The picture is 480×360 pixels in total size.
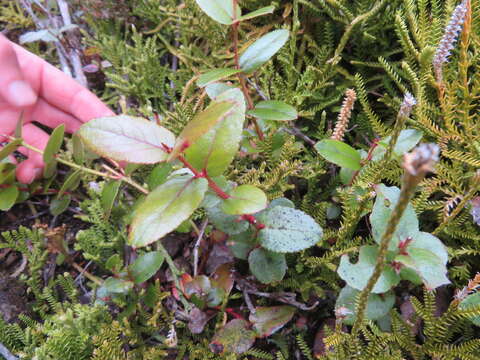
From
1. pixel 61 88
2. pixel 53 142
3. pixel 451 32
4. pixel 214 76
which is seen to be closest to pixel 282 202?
pixel 214 76

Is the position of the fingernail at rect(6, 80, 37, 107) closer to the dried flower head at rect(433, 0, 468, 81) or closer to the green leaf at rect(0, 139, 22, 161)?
the green leaf at rect(0, 139, 22, 161)

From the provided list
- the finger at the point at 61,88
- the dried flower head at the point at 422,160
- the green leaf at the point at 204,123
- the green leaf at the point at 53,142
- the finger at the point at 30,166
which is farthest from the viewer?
the finger at the point at 61,88

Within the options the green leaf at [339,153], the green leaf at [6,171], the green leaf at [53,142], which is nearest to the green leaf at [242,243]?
the green leaf at [339,153]

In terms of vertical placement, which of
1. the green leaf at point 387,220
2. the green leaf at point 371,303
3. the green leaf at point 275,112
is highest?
the green leaf at point 275,112

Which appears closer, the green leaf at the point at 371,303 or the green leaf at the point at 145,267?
the green leaf at the point at 371,303

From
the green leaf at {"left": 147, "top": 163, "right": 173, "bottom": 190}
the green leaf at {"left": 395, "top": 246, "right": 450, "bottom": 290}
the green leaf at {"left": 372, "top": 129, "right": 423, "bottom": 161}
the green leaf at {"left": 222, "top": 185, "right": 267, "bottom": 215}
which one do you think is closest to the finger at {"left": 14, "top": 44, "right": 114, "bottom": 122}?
the green leaf at {"left": 147, "top": 163, "right": 173, "bottom": 190}

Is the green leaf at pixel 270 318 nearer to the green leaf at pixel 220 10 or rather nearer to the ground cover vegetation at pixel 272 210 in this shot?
the ground cover vegetation at pixel 272 210

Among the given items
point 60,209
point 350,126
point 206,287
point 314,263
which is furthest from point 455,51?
point 60,209
